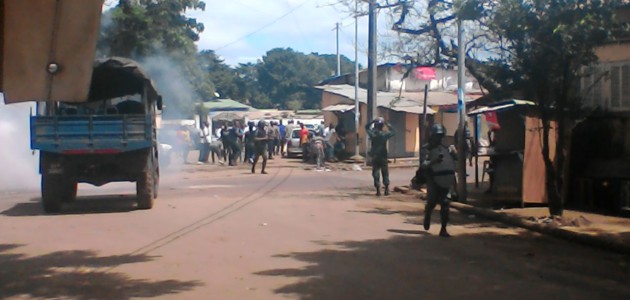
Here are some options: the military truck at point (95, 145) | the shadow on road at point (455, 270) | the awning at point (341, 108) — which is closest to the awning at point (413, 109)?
the awning at point (341, 108)

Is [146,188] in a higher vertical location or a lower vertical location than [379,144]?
lower

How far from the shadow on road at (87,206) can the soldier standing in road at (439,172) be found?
6.51 meters

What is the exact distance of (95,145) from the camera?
15773 millimetres

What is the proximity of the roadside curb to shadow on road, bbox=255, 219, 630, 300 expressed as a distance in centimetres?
17

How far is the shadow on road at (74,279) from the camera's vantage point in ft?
27.7

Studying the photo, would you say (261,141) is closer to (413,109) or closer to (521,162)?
(413,109)

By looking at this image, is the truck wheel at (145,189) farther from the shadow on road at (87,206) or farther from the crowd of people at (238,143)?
the crowd of people at (238,143)

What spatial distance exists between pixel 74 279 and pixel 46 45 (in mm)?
3887

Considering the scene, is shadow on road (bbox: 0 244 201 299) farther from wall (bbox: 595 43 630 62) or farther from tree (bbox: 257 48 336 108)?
tree (bbox: 257 48 336 108)

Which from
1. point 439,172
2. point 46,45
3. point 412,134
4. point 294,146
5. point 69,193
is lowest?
point 69,193

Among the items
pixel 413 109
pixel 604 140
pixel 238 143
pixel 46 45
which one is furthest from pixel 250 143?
pixel 46 45

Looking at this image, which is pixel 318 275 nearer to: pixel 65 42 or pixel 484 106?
pixel 65 42

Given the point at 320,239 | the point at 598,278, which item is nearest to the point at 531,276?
the point at 598,278

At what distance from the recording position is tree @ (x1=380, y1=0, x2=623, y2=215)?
13414mm
